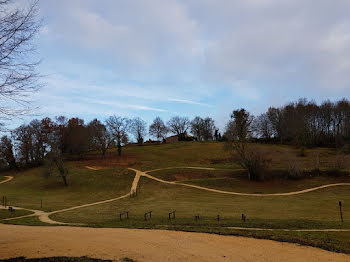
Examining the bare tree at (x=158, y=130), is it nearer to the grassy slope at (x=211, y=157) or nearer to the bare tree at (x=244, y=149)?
the grassy slope at (x=211, y=157)

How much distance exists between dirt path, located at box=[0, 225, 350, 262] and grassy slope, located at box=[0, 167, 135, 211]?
2199 cm

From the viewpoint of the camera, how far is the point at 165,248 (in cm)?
1010

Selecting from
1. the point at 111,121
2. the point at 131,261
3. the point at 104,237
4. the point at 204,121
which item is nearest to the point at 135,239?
the point at 104,237

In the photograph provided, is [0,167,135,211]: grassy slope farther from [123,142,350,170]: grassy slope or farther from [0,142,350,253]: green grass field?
[123,142,350,170]: grassy slope

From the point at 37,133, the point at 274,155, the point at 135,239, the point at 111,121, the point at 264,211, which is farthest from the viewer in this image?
the point at 111,121

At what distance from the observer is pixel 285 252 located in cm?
955

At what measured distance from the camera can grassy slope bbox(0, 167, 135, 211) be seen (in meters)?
35.2

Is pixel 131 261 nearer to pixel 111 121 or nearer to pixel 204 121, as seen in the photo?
pixel 111 121

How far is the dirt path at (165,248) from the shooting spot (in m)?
8.91

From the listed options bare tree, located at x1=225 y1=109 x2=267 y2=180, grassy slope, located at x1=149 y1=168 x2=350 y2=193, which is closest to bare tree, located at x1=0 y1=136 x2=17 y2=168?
grassy slope, located at x1=149 y1=168 x2=350 y2=193

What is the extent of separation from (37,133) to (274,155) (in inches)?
2278

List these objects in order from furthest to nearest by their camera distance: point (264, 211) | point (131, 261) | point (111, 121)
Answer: point (111, 121)
point (264, 211)
point (131, 261)

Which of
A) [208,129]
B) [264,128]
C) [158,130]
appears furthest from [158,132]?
[264,128]

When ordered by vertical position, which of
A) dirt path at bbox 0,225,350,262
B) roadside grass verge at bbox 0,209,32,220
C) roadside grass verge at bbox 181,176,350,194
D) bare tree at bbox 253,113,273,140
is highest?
bare tree at bbox 253,113,273,140
